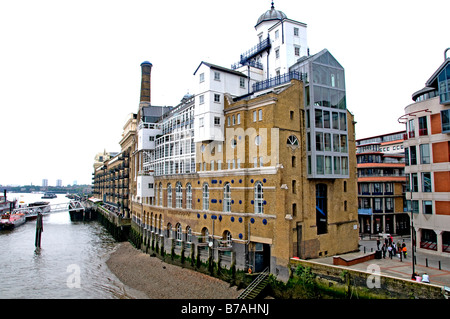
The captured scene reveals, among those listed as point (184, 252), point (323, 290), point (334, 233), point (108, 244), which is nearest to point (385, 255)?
point (334, 233)

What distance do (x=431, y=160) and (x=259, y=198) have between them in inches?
760

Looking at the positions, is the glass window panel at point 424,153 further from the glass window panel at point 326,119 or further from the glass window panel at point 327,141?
the glass window panel at point 326,119

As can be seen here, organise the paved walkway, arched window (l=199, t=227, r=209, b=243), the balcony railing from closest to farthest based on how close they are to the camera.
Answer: the paved walkway
the balcony railing
arched window (l=199, t=227, r=209, b=243)

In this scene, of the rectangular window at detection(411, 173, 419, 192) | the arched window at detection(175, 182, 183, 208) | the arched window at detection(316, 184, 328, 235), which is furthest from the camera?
the arched window at detection(175, 182, 183, 208)

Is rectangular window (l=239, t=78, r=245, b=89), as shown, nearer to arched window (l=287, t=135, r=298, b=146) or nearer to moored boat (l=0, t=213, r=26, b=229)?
arched window (l=287, t=135, r=298, b=146)

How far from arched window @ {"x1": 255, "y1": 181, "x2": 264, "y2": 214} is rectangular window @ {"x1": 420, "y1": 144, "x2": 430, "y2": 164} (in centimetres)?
1889

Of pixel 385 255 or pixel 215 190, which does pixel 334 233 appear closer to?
pixel 385 255

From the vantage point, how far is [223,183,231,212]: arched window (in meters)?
33.2

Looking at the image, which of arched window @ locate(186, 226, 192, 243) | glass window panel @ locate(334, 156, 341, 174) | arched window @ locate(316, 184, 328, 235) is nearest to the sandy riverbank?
arched window @ locate(186, 226, 192, 243)

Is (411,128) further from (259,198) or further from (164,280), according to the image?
(164,280)

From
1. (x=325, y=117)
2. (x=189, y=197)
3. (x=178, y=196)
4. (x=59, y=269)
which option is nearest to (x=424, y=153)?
(x=325, y=117)

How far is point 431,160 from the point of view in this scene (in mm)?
33875

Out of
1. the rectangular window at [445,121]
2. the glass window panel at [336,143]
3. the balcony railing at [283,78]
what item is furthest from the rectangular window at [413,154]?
the balcony railing at [283,78]
